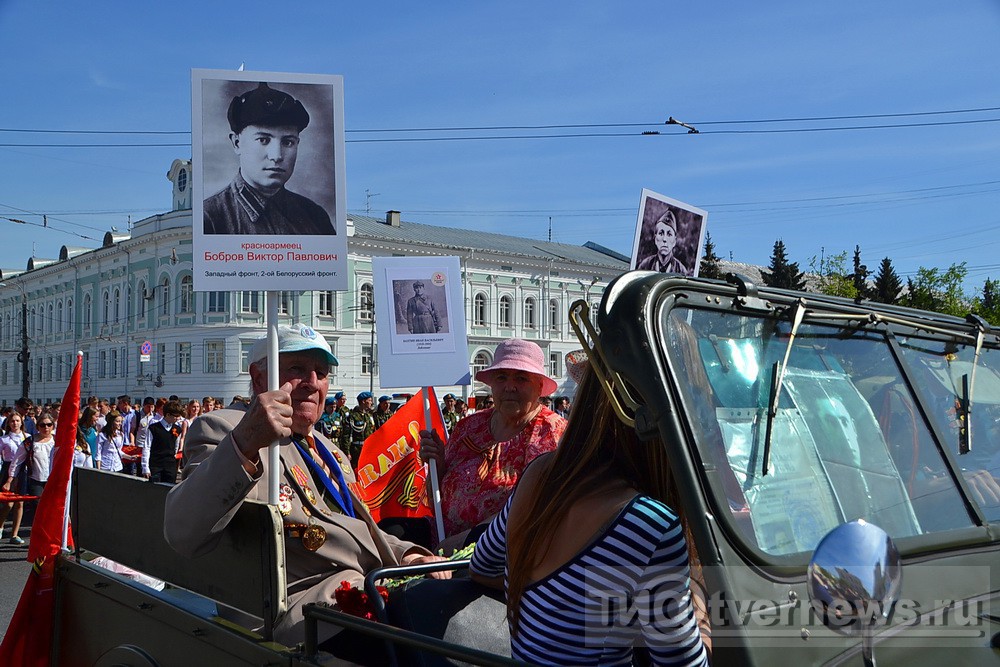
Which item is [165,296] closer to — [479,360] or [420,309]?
[479,360]

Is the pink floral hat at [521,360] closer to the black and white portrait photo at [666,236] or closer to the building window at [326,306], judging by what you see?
the black and white portrait photo at [666,236]

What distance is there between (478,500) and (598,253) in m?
68.7

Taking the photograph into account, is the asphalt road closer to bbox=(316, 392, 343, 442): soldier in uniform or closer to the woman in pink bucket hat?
the woman in pink bucket hat

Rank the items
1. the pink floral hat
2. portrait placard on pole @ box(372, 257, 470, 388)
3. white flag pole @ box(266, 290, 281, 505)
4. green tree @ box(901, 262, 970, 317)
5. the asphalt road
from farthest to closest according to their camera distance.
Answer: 1. green tree @ box(901, 262, 970, 317)
2. the asphalt road
3. portrait placard on pole @ box(372, 257, 470, 388)
4. the pink floral hat
5. white flag pole @ box(266, 290, 281, 505)

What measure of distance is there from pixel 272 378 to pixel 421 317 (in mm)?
2572

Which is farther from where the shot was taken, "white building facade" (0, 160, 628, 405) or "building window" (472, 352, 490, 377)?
"building window" (472, 352, 490, 377)

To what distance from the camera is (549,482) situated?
1974 mm

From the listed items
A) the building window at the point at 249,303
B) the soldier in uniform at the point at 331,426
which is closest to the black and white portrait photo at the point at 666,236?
the soldier in uniform at the point at 331,426

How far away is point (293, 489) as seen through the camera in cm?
323

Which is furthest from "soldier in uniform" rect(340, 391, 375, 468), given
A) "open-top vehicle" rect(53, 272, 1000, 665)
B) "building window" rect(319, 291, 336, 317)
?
"building window" rect(319, 291, 336, 317)

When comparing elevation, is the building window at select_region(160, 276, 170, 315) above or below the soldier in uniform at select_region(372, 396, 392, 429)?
above

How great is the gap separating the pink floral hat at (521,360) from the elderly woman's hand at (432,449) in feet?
1.49

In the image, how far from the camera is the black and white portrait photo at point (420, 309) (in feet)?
18.5

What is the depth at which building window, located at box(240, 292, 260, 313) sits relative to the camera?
2088 inches
